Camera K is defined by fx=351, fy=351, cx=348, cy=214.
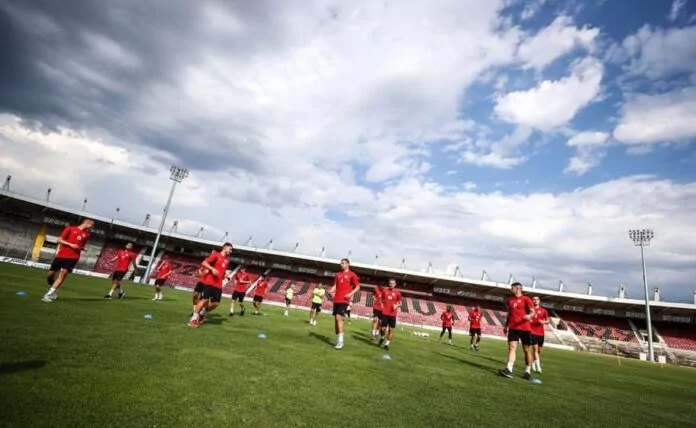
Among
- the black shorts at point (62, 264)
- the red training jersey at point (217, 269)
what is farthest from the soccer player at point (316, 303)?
the black shorts at point (62, 264)

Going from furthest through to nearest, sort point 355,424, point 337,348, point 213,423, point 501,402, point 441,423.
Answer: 1. point 337,348
2. point 501,402
3. point 441,423
4. point 355,424
5. point 213,423

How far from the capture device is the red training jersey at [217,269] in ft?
31.1

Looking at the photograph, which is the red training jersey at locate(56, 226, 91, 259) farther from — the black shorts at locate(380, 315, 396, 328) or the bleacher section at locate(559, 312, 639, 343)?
the bleacher section at locate(559, 312, 639, 343)

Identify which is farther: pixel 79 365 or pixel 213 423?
pixel 79 365

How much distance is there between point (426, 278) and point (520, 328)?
1449 inches

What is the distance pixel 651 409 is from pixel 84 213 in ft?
172

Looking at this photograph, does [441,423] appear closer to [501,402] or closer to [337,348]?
[501,402]

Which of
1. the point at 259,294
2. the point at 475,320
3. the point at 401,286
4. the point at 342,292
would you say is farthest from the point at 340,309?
the point at 401,286

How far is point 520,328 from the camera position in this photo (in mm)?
9266

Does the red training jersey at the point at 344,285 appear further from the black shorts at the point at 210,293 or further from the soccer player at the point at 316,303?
the soccer player at the point at 316,303

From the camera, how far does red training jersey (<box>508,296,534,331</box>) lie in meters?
9.22

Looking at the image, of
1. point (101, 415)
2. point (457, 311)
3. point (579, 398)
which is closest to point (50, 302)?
point (101, 415)

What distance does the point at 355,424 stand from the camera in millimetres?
3812

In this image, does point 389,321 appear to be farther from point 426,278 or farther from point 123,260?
point 426,278
